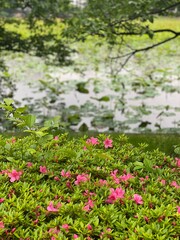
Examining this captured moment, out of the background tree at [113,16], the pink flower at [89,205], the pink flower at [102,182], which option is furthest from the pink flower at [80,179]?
the background tree at [113,16]

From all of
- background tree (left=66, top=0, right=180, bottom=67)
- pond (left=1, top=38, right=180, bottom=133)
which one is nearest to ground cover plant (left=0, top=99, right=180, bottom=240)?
background tree (left=66, top=0, right=180, bottom=67)

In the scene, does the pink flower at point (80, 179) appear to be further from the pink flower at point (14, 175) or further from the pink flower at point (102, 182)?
the pink flower at point (14, 175)

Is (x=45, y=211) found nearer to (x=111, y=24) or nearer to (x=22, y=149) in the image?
(x=22, y=149)

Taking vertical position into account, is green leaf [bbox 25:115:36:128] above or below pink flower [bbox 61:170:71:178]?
above

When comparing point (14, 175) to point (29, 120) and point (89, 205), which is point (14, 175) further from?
point (89, 205)

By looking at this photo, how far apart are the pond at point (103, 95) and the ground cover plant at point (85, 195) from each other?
6.45 m

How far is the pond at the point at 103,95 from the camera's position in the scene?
1042cm

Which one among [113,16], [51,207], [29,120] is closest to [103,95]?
[113,16]

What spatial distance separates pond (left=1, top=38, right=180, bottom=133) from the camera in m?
10.4

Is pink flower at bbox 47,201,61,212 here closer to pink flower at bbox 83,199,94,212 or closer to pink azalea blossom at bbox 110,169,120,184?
pink flower at bbox 83,199,94,212

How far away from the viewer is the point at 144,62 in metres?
17.5

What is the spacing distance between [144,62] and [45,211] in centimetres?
1542

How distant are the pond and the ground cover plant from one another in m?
6.45

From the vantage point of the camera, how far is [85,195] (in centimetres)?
279
